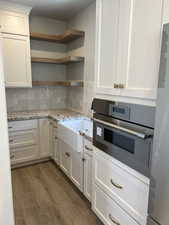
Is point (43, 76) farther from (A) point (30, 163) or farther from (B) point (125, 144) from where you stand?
(B) point (125, 144)

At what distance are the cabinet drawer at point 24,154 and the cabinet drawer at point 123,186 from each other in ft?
5.33

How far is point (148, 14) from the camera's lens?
103cm

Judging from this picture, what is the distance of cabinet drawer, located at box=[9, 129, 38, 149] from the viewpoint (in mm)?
2758

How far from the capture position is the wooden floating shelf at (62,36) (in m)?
2.77

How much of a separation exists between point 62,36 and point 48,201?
2668 millimetres

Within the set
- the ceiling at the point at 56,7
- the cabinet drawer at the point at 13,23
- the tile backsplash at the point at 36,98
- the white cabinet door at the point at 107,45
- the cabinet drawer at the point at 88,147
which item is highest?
the ceiling at the point at 56,7

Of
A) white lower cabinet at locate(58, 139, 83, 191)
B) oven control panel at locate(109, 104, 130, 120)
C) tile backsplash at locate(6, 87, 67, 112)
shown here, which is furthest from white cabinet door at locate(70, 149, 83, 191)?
tile backsplash at locate(6, 87, 67, 112)

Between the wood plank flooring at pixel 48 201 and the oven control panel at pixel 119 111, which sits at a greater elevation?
the oven control panel at pixel 119 111

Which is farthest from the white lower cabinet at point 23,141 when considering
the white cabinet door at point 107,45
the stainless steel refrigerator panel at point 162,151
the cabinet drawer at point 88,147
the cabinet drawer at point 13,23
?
the stainless steel refrigerator panel at point 162,151

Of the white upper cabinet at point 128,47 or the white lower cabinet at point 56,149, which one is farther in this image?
the white lower cabinet at point 56,149

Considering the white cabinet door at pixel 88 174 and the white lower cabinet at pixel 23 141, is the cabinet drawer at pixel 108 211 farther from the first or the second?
the white lower cabinet at pixel 23 141

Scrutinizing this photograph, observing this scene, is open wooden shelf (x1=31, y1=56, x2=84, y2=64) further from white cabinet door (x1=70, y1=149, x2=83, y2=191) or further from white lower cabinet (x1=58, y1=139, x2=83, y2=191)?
white cabinet door (x1=70, y1=149, x2=83, y2=191)

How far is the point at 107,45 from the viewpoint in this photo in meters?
1.42

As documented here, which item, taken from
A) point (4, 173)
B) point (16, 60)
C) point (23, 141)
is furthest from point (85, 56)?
point (4, 173)
